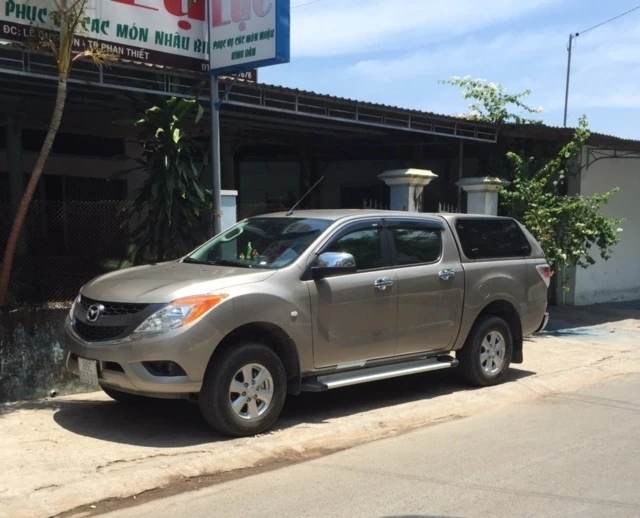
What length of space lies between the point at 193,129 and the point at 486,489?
355 inches

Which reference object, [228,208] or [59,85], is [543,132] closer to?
[228,208]

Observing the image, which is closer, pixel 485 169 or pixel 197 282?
pixel 197 282

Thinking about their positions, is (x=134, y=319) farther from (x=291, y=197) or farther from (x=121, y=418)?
(x=291, y=197)

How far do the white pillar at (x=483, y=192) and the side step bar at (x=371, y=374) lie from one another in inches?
205

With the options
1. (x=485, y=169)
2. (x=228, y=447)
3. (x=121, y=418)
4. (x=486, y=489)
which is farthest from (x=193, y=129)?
(x=486, y=489)

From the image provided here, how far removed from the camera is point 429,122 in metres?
12.1

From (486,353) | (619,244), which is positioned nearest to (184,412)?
(486,353)

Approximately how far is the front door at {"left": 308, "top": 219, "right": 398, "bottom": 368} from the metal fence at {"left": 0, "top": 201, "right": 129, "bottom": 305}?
3.09 metres

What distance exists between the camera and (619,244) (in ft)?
52.7

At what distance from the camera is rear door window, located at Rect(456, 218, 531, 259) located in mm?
7801

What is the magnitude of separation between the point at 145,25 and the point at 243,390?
4961mm

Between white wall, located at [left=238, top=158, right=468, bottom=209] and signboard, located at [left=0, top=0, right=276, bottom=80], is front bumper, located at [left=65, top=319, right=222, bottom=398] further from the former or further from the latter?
white wall, located at [left=238, top=158, right=468, bottom=209]

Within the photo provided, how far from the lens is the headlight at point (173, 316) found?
5.48 meters

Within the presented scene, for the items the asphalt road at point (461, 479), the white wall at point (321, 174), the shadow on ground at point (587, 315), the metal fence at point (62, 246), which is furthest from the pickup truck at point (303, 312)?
the white wall at point (321, 174)
